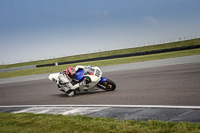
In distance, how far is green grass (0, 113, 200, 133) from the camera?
438 cm

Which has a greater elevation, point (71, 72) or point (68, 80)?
point (71, 72)

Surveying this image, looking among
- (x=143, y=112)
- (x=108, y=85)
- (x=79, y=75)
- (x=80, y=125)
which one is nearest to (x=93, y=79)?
(x=79, y=75)

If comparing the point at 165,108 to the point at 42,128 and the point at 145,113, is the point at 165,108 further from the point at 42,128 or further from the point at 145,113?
the point at 42,128

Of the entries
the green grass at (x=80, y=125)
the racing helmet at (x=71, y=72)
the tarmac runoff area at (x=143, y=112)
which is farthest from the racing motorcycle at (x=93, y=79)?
the green grass at (x=80, y=125)

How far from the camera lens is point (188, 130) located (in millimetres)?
4094

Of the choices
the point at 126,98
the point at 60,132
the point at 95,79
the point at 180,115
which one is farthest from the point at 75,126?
the point at 95,79

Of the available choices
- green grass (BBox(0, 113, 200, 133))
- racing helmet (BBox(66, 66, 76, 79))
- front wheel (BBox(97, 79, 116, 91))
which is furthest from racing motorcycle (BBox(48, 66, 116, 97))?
green grass (BBox(0, 113, 200, 133))

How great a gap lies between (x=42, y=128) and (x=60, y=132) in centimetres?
70

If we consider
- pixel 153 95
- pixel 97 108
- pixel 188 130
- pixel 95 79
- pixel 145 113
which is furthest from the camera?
pixel 95 79

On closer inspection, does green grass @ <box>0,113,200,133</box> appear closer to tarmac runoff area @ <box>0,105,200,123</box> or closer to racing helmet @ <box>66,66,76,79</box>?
tarmac runoff area @ <box>0,105,200,123</box>

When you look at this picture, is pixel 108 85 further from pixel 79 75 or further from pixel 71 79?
pixel 71 79

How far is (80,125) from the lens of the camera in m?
5.24

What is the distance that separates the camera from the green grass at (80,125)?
4.38m

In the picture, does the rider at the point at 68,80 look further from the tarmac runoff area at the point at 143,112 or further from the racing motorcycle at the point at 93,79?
the tarmac runoff area at the point at 143,112
